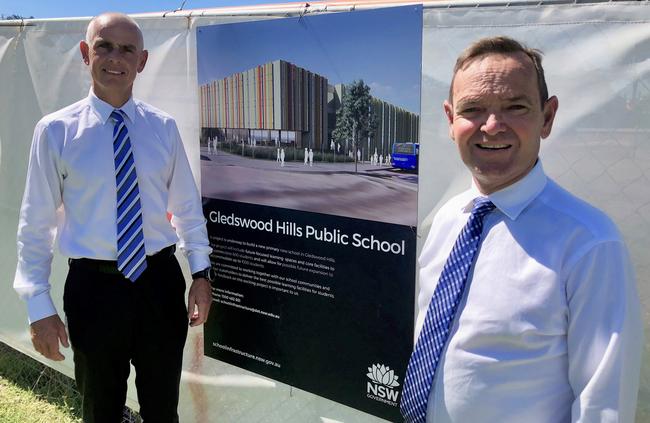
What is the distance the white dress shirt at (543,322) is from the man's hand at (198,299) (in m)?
1.27

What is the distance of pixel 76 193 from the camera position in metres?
2.14

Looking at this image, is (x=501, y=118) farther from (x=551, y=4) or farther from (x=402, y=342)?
(x=402, y=342)

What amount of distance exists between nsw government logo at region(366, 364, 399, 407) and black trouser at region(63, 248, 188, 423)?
0.81 metres

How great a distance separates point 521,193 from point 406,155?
83 centimetres

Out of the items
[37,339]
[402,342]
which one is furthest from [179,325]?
[402,342]

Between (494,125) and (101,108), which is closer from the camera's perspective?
(494,125)

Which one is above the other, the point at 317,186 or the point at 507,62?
the point at 507,62

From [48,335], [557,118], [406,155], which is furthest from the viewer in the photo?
[48,335]

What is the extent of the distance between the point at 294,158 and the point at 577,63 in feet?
3.72

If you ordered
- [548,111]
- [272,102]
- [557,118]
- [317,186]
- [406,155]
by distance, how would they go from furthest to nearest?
[272,102]
[317,186]
[406,155]
[557,118]
[548,111]

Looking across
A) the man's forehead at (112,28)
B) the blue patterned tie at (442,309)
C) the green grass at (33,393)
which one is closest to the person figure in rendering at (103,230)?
the man's forehead at (112,28)

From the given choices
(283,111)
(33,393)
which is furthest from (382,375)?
(33,393)

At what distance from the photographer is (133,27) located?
2.17m

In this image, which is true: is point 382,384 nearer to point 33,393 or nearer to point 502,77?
point 502,77
